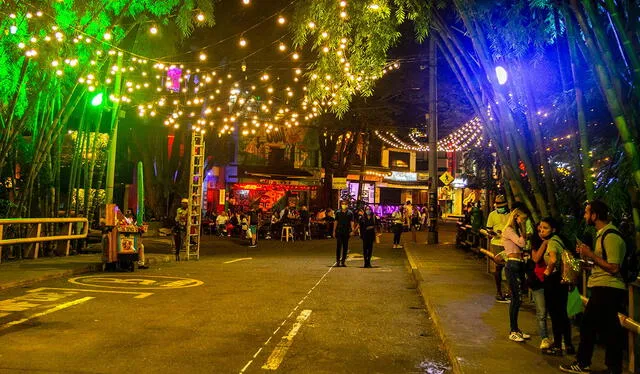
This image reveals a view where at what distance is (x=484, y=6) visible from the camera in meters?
8.77

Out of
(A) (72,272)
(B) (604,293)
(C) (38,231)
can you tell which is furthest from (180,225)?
(B) (604,293)

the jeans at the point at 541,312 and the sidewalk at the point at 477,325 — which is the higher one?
the jeans at the point at 541,312

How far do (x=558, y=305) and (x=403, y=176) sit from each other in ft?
162

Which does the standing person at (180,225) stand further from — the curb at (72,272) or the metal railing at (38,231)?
the metal railing at (38,231)

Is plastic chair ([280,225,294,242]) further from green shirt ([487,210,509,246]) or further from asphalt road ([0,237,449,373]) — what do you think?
green shirt ([487,210,509,246])

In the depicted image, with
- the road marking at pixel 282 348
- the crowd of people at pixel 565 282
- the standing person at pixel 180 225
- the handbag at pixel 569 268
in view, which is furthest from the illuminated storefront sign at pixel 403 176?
the handbag at pixel 569 268

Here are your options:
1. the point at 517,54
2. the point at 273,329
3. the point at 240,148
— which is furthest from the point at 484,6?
the point at 240,148

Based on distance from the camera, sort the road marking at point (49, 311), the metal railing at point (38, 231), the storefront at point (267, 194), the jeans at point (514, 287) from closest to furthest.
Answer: the jeans at point (514, 287) < the road marking at point (49, 311) < the metal railing at point (38, 231) < the storefront at point (267, 194)

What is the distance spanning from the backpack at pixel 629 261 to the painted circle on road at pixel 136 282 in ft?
26.7

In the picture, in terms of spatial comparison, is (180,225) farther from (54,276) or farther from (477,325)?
(477,325)

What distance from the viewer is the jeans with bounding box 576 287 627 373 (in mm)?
5219

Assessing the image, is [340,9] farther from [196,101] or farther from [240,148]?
[240,148]

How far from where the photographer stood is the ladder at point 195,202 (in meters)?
17.3

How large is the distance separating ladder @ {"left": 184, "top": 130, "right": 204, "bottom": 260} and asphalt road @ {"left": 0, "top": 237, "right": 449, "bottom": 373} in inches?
153
